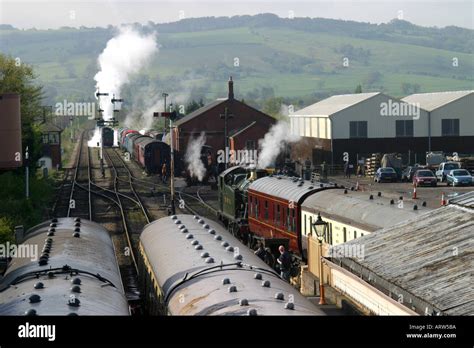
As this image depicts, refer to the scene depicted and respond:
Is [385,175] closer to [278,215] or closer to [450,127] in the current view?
[450,127]

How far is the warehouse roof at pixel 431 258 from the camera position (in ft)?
50.2

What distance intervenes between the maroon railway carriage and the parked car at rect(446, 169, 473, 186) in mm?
26295

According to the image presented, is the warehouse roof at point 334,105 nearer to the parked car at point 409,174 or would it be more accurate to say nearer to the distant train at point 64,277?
the parked car at point 409,174

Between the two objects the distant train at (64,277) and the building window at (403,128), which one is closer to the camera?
the distant train at (64,277)

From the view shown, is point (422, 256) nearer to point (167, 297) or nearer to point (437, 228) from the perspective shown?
point (437, 228)

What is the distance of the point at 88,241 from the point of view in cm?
2089

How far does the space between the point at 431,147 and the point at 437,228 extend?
57.9 metres

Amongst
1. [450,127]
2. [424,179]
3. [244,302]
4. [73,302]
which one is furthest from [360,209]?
[450,127]

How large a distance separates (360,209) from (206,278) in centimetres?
1202

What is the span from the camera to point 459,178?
60.6 meters

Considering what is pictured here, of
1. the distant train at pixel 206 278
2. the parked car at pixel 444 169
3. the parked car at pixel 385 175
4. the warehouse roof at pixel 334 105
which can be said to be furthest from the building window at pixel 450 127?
the distant train at pixel 206 278

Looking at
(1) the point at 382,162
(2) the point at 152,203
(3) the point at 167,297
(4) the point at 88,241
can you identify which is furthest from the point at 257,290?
(1) the point at 382,162

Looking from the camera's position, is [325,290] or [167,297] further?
[325,290]
